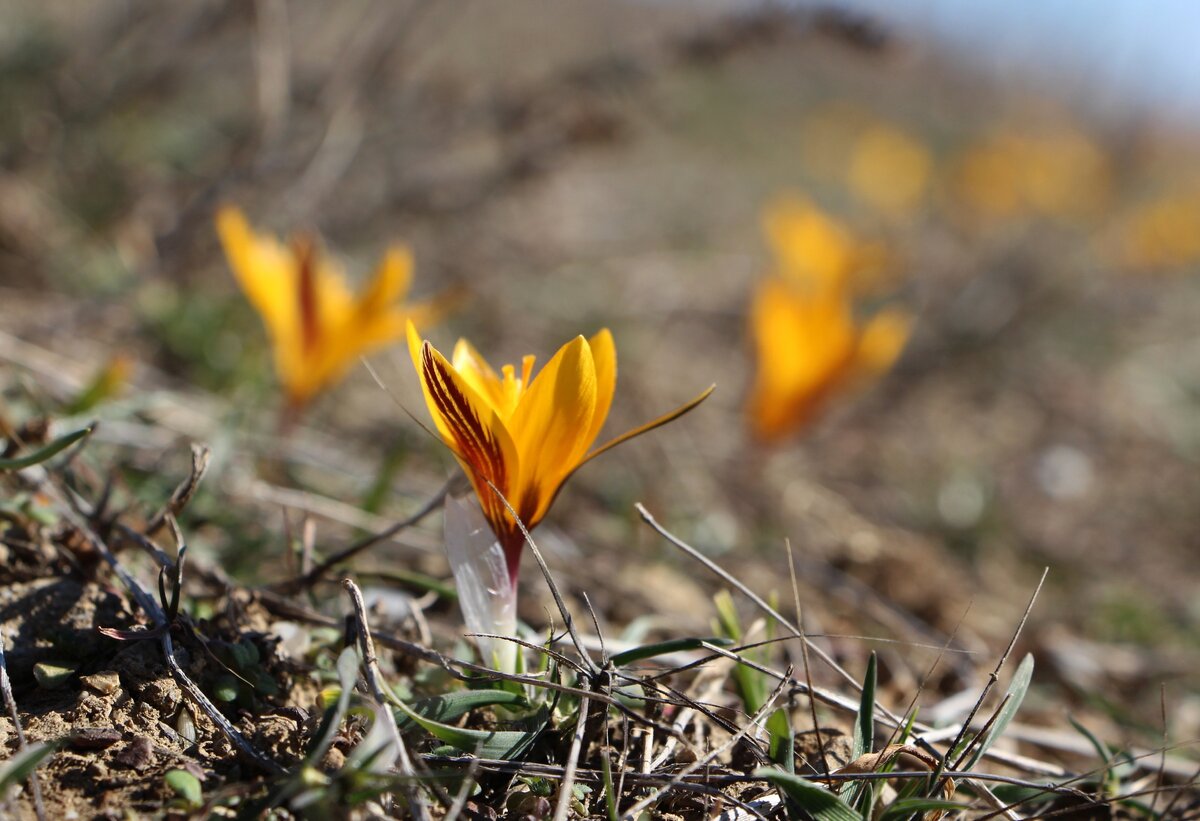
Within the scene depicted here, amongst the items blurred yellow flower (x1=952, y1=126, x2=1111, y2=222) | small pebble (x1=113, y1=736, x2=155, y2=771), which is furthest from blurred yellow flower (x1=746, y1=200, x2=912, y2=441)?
blurred yellow flower (x1=952, y1=126, x2=1111, y2=222)

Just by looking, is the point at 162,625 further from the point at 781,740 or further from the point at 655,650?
the point at 781,740

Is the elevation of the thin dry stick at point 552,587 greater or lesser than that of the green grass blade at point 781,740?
greater

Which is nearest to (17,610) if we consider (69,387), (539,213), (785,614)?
(69,387)

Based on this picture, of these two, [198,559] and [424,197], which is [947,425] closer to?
[424,197]

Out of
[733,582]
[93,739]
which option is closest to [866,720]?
[733,582]

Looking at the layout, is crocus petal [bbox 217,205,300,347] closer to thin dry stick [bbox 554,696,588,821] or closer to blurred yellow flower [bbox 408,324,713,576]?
blurred yellow flower [bbox 408,324,713,576]

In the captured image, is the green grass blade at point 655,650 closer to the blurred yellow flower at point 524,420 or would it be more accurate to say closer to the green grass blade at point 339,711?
the blurred yellow flower at point 524,420

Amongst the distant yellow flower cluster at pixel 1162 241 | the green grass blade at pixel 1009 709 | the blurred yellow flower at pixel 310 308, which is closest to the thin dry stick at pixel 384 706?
the green grass blade at pixel 1009 709

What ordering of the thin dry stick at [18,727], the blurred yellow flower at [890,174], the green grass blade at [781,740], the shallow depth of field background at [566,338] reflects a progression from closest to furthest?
the thin dry stick at [18,727] → the green grass blade at [781,740] → the shallow depth of field background at [566,338] → the blurred yellow flower at [890,174]
